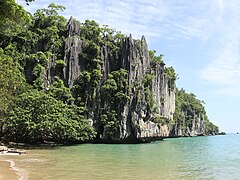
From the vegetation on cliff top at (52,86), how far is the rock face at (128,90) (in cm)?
39

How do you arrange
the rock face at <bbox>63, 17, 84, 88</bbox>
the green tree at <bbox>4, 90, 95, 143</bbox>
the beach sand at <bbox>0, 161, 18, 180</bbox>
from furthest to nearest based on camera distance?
1. the rock face at <bbox>63, 17, 84, 88</bbox>
2. the green tree at <bbox>4, 90, 95, 143</bbox>
3. the beach sand at <bbox>0, 161, 18, 180</bbox>

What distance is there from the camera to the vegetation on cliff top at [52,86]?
83.8 ft

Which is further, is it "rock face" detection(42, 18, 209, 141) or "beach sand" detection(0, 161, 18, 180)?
"rock face" detection(42, 18, 209, 141)

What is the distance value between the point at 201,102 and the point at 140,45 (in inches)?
2117

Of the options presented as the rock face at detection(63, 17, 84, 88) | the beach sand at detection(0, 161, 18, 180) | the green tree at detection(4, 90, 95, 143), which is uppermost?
the rock face at detection(63, 17, 84, 88)

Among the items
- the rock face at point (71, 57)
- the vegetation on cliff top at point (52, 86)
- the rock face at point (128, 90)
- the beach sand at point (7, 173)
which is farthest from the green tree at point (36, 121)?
the beach sand at point (7, 173)

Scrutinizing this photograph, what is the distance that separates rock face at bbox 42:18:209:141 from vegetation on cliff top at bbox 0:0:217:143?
391 mm

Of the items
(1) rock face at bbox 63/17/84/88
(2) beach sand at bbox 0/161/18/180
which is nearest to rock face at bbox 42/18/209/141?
(1) rock face at bbox 63/17/84/88

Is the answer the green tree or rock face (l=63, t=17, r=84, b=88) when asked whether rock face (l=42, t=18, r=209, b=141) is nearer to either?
rock face (l=63, t=17, r=84, b=88)

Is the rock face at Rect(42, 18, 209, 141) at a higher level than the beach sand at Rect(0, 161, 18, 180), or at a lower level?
higher

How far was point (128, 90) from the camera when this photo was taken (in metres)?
38.1

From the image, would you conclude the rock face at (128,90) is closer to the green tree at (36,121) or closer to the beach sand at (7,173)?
the green tree at (36,121)

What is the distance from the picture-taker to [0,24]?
10586 mm

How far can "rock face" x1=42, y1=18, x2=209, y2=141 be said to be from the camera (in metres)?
37.6
